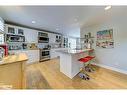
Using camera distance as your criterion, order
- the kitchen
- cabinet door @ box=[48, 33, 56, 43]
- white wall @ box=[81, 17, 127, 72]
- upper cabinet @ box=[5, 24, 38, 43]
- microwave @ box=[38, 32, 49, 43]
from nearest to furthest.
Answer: the kitchen, white wall @ box=[81, 17, 127, 72], upper cabinet @ box=[5, 24, 38, 43], microwave @ box=[38, 32, 49, 43], cabinet door @ box=[48, 33, 56, 43]

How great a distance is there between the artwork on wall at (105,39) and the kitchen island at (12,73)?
159 inches

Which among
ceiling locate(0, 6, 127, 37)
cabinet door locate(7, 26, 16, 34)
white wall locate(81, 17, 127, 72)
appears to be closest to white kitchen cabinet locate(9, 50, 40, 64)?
cabinet door locate(7, 26, 16, 34)

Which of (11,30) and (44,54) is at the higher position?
(11,30)

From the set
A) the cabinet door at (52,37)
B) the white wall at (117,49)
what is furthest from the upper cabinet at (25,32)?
the white wall at (117,49)

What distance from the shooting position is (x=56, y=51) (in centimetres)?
507

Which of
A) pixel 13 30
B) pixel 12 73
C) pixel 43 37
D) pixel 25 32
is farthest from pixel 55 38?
pixel 12 73

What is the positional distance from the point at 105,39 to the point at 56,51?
241cm

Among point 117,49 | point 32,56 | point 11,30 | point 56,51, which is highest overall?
point 11,30

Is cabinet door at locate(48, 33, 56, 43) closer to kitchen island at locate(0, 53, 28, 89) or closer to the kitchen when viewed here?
the kitchen

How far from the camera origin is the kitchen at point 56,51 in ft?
9.63

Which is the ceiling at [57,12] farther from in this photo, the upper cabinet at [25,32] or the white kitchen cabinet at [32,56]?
the white kitchen cabinet at [32,56]

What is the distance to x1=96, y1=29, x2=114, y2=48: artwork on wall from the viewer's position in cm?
481

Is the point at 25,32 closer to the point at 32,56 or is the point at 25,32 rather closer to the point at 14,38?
the point at 14,38

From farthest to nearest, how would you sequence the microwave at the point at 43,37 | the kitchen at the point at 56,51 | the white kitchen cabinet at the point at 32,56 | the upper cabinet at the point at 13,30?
the microwave at the point at 43,37
the white kitchen cabinet at the point at 32,56
the upper cabinet at the point at 13,30
the kitchen at the point at 56,51
